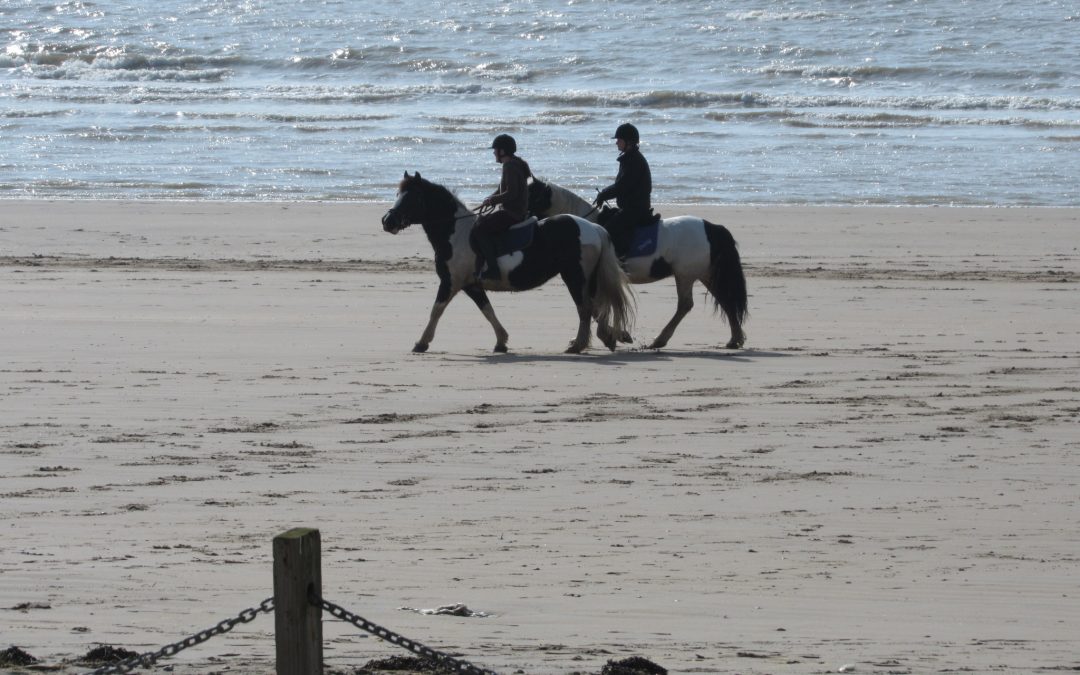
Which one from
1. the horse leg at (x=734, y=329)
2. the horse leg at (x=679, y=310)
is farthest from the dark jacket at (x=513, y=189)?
the horse leg at (x=734, y=329)

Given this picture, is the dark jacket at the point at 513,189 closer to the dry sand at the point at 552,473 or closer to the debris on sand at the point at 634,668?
the dry sand at the point at 552,473

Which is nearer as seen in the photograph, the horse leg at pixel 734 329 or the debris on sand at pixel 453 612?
the debris on sand at pixel 453 612

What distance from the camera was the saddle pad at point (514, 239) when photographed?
39.7 feet

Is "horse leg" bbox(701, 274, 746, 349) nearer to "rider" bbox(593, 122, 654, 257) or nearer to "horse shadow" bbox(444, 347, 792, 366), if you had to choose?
"horse shadow" bbox(444, 347, 792, 366)

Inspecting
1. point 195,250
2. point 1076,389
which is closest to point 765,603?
point 1076,389

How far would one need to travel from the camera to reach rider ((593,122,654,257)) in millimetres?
12477

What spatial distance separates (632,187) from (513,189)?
98 cm

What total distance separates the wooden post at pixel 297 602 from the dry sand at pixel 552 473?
0.70 m

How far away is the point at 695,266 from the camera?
12.5 meters

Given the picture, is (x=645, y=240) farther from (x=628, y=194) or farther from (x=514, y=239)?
(x=514, y=239)

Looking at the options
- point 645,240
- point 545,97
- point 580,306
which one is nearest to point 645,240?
point 645,240

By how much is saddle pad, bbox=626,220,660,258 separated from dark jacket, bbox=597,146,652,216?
125 millimetres

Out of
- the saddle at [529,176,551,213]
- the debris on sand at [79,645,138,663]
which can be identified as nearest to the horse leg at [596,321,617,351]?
the saddle at [529,176,551,213]

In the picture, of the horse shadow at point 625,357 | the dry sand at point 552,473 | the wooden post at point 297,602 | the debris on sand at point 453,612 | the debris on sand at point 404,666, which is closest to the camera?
the wooden post at point 297,602
